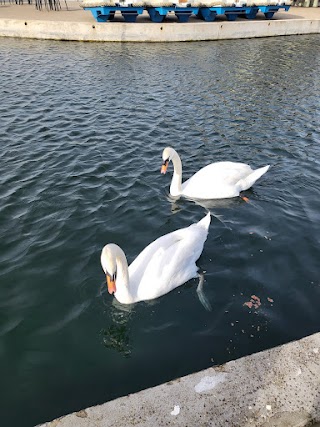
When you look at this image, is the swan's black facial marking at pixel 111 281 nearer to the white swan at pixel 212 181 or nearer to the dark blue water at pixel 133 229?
the dark blue water at pixel 133 229

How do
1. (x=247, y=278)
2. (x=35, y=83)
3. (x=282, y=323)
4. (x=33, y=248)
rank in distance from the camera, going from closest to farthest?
(x=282, y=323)
(x=247, y=278)
(x=33, y=248)
(x=35, y=83)

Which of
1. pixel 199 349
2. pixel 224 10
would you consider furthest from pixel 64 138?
pixel 224 10

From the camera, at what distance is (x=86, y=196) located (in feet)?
28.9

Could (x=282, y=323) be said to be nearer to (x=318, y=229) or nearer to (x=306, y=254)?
(x=306, y=254)

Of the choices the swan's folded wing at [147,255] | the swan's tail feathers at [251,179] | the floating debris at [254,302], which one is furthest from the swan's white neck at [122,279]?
the swan's tail feathers at [251,179]

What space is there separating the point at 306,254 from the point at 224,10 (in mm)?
28451

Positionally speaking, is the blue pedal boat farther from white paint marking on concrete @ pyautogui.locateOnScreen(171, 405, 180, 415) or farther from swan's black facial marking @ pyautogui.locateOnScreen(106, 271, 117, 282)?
white paint marking on concrete @ pyautogui.locateOnScreen(171, 405, 180, 415)

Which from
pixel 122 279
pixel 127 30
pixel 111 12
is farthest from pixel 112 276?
pixel 111 12

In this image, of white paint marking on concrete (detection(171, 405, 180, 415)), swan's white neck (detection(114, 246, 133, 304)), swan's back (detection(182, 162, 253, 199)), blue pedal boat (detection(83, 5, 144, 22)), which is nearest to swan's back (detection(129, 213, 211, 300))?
swan's white neck (detection(114, 246, 133, 304))

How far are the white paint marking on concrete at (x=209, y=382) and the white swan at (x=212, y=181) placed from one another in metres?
5.23

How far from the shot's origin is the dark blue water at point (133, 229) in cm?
506

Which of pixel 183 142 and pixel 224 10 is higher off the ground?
pixel 224 10

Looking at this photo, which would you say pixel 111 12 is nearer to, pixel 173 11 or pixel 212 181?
pixel 173 11

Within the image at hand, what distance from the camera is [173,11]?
2920 cm
